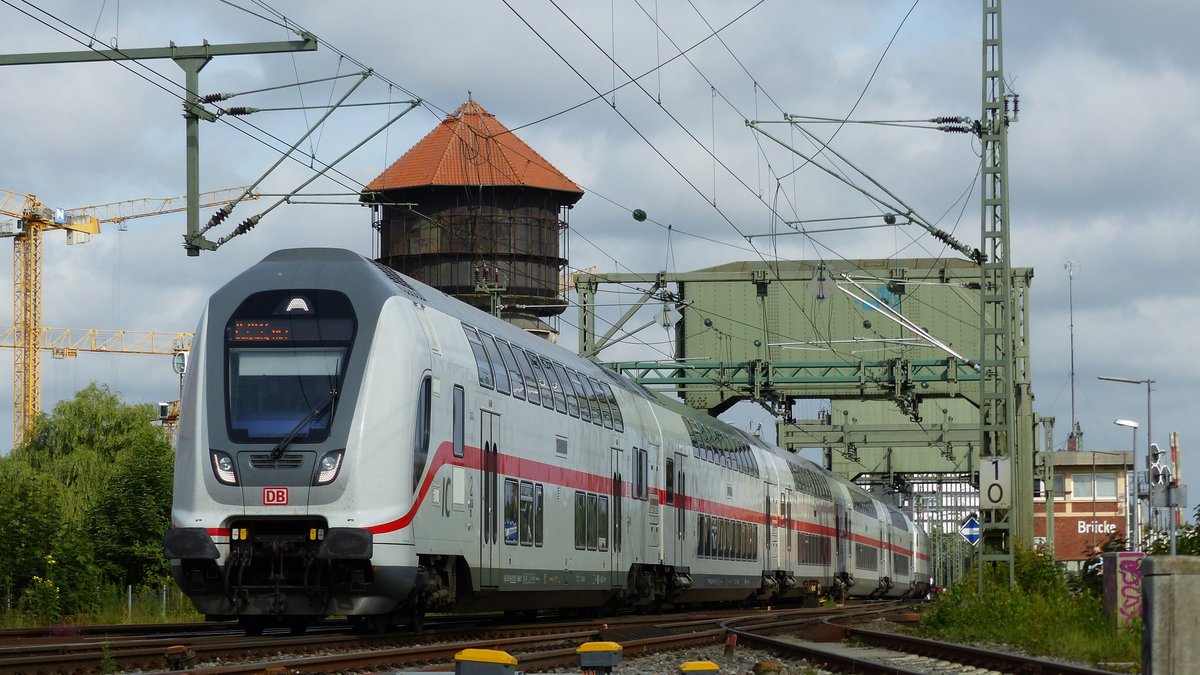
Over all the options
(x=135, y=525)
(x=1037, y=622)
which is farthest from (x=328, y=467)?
(x=135, y=525)

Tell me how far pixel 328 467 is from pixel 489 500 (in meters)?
3.67

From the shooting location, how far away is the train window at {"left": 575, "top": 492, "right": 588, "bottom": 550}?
25.5 m

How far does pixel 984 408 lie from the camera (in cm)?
3222

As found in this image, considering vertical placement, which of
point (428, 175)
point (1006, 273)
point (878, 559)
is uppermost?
point (428, 175)

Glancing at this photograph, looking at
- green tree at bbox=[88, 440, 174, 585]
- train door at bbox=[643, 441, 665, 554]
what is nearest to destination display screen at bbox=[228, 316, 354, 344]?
train door at bbox=[643, 441, 665, 554]

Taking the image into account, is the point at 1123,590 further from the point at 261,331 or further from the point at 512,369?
the point at 261,331

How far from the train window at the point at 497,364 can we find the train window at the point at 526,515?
1.42m

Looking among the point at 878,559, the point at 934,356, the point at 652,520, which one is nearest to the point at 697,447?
the point at 652,520

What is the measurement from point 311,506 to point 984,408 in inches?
687

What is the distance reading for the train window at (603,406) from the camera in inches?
1077

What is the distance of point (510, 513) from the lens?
22234 mm

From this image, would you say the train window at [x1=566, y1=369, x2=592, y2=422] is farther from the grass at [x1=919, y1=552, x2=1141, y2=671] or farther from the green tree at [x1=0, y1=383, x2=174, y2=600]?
the green tree at [x1=0, y1=383, x2=174, y2=600]

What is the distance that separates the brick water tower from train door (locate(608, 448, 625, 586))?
4697 centimetres

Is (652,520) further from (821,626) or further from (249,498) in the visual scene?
(249,498)
